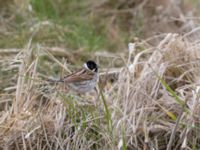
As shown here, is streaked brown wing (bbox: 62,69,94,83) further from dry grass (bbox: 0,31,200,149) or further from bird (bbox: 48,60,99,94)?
dry grass (bbox: 0,31,200,149)

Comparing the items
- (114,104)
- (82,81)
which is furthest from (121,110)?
(82,81)

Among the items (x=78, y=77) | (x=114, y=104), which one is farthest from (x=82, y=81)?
(x=114, y=104)

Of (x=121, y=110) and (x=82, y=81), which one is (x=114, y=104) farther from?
(x=82, y=81)

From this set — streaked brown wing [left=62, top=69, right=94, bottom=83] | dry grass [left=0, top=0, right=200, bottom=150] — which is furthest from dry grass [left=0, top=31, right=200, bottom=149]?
streaked brown wing [left=62, top=69, right=94, bottom=83]

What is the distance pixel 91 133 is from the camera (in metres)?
4.43

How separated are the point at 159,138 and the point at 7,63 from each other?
141 centimetres

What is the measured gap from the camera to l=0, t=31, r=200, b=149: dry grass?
172 inches

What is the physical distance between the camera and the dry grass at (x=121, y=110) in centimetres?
438

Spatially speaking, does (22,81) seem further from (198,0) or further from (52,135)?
(198,0)

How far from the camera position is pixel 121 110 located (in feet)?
15.0

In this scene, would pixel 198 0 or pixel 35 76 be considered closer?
pixel 35 76

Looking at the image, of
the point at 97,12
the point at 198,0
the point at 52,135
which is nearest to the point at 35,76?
the point at 52,135

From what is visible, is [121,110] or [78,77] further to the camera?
[78,77]

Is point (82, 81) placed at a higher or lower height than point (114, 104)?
higher
